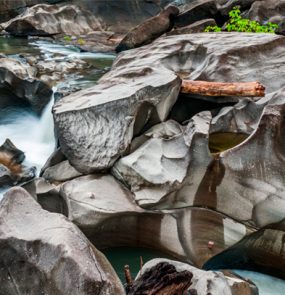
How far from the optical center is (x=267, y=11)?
12.8 meters

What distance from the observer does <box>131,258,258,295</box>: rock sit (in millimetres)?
3332

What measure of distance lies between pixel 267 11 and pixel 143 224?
33.3 feet

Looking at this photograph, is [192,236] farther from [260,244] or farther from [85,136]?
[85,136]

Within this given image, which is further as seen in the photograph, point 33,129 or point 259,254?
point 33,129

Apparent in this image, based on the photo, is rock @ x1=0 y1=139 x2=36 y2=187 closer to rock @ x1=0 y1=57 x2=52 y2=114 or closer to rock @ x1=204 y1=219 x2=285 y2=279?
rock @ x1=0 y1=57 x2=52 y2=114

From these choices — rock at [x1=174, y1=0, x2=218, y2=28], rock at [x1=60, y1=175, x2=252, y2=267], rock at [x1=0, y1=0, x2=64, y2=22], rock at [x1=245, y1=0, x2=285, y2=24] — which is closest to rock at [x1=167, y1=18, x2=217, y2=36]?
rock at [x1=245, y1=0, x2=285, y2=24]

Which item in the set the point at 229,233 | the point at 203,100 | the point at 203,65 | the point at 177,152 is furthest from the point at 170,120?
the point at 229,233

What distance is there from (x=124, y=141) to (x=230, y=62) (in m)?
2.44

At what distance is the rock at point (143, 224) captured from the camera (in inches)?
190

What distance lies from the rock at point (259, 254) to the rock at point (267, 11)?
9.55m

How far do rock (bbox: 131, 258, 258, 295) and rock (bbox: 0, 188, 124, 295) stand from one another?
0.24 metres

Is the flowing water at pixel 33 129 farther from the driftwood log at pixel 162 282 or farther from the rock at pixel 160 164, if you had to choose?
the driftwood log at pixel 162 282

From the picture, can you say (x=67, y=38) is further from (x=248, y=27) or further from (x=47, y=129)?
(x=47, y=129)

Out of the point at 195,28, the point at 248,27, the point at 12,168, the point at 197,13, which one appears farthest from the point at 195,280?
the point at 197,13
